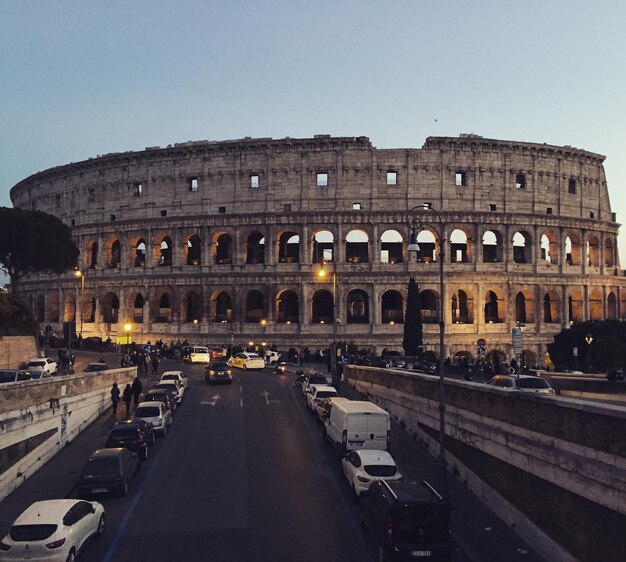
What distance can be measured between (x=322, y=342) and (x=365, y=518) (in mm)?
51080

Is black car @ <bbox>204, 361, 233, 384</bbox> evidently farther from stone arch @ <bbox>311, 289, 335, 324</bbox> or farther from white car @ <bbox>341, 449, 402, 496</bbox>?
stone arch @ <bbox>311, 289, 335, 324</bbox>

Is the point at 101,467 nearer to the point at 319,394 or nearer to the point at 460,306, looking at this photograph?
the point at 319,394

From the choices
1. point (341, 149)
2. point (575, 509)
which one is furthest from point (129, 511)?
point (341, 149)

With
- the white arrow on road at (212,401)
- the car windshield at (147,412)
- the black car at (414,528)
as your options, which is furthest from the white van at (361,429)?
the white arrow on road at (212,401)

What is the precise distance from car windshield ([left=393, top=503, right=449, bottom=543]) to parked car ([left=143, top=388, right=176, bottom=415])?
767 inches

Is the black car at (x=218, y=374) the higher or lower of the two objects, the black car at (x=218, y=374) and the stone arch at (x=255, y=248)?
the lower

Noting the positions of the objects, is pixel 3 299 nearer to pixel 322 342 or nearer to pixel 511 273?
pixel 322 342

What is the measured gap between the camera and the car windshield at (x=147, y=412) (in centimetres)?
2909

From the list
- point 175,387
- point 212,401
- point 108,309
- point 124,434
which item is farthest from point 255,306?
point 124,434

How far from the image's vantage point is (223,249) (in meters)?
77.9

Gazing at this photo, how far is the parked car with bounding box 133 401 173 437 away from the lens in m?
29.1

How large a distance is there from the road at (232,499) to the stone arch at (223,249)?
41.2 m

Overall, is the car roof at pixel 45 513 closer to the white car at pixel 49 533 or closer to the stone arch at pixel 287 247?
the white car at pixel 49 533

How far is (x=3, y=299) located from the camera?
159ft
